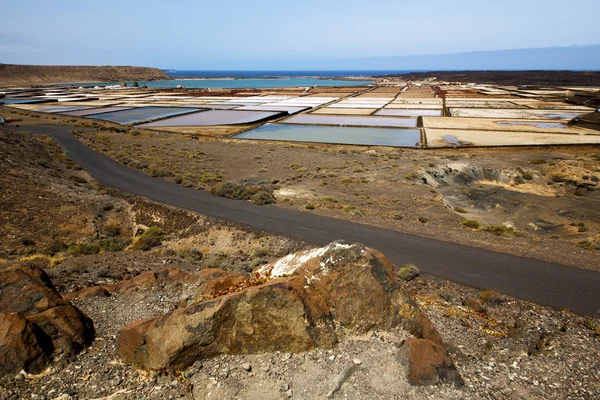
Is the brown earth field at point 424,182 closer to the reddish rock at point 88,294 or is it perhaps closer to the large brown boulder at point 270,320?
the large brown boulder at point 270,320

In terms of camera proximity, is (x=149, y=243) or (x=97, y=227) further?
(x=97, y=227)

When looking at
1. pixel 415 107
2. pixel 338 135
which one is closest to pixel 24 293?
pixel 338 135

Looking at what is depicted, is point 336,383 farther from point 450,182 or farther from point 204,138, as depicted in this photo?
point 204,138

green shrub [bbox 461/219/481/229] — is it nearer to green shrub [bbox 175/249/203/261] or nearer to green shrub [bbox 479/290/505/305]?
green shrub [bbox 479/290/505/305]

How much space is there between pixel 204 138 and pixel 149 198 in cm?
2883

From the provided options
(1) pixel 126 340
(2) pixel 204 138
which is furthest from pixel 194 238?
(2) pixel 204 138

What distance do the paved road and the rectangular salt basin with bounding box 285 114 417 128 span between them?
1612 inches

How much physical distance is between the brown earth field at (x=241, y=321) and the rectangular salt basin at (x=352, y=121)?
44.1 m

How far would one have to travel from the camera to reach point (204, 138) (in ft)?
169

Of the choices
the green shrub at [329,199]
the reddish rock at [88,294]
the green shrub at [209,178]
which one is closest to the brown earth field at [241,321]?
the reddish rock at [88,294]

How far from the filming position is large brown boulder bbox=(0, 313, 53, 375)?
7.05 m

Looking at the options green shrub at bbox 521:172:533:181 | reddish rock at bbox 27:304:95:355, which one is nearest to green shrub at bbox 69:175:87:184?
reddish rock at bbox 27:304:95:355

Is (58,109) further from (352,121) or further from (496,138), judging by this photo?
(496,138)

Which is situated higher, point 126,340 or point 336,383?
point 126,340
